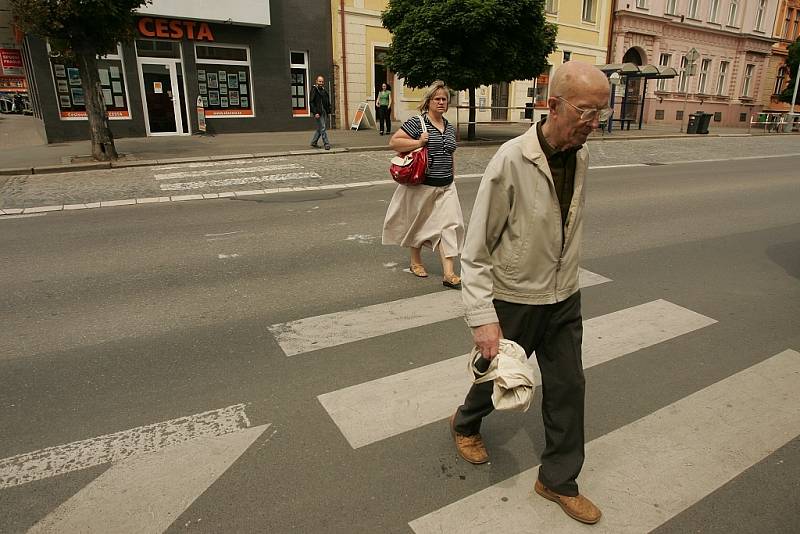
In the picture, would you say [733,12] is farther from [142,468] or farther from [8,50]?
[142,468]

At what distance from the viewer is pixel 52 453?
2.93m

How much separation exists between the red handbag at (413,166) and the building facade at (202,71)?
636 inches

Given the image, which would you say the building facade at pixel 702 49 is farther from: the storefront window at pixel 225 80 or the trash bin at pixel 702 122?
the storefront window at pixel 225 80

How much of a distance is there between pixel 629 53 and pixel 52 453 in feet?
128

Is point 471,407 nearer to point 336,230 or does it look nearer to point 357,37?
point 336,230

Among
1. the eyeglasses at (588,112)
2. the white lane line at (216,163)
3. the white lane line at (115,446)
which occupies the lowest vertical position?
the white lane line at (115,446)

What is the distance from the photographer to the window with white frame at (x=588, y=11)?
31.9m

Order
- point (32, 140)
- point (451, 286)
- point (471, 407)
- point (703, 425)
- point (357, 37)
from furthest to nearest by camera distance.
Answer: point (357, 37) < point (32, 140) < point (451, 286) < point (703, 425) < point (471, 407)

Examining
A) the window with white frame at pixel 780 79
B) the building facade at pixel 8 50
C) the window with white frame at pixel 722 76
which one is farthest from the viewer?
the window with white frame at pixel 780 79

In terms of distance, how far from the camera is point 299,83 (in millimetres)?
22250

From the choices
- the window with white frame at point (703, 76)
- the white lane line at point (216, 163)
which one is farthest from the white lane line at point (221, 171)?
the window with white frame at point (703, 76)

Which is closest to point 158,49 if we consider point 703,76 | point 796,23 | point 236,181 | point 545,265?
point 236,181

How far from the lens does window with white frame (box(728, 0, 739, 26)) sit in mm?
39000

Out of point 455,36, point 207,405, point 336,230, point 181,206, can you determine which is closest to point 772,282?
point 336,230
